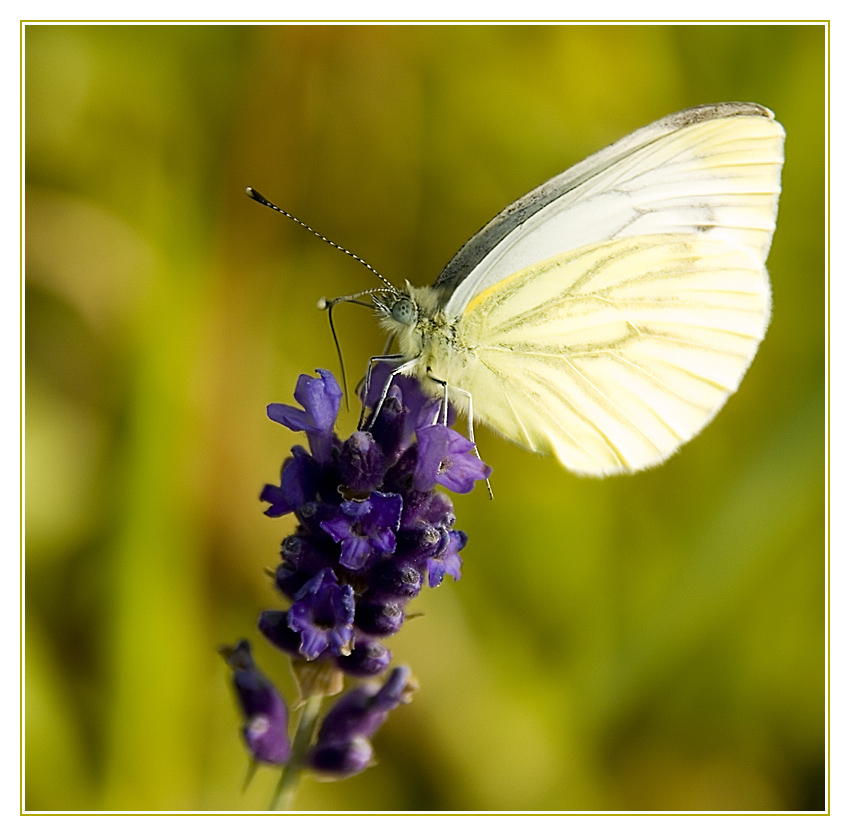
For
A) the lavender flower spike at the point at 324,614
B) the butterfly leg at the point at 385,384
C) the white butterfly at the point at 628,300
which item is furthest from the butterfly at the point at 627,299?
the lavender flower spike at the point at 324,614

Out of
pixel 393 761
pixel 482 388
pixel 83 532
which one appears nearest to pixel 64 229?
pixel 83 532

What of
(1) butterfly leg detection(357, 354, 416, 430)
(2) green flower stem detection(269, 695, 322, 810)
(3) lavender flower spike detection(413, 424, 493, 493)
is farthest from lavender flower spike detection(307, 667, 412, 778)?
(1) butterfly leg detection(357, 354, 416, 430)

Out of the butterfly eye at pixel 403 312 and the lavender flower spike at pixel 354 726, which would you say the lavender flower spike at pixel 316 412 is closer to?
the butterfly eye at pixel 403 312

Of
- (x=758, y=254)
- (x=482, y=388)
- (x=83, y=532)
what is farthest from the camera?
(x=83, y=532)

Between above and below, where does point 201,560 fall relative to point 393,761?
above

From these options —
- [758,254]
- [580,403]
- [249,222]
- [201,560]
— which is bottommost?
[201,560]

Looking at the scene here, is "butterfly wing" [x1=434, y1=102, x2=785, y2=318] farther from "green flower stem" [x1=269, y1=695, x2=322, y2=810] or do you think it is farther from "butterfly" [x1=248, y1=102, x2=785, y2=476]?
"green flower stem" [x1=269, y1=695, x2=322, y2=810]
